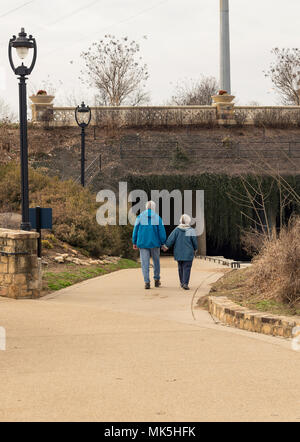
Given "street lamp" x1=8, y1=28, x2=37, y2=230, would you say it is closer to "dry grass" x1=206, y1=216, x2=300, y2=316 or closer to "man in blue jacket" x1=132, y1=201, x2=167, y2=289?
"man in blue jacket" x1=132, y1=201, x2=167, y2=289

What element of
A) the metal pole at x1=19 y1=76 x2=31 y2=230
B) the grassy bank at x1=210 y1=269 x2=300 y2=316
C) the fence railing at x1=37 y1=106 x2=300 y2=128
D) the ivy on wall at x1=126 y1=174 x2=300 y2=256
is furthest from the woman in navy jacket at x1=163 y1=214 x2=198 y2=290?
the fence railing at x1=37 y1=106 x2=300 y2=128

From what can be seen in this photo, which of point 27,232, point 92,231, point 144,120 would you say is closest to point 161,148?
point 144,120

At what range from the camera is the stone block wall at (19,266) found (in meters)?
11.8

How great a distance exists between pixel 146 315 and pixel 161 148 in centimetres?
2457

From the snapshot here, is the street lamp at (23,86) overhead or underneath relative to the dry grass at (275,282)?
overhead

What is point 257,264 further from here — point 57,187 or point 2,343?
point 57,187

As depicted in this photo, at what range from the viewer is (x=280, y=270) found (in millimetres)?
10312

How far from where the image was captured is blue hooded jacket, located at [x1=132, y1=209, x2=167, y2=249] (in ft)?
44.4

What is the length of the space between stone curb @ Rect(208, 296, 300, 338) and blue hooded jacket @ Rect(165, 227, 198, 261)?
2.92 m

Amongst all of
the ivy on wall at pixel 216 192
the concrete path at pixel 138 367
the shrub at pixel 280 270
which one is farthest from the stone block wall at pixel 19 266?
the ivy on wall at pixel 216 192

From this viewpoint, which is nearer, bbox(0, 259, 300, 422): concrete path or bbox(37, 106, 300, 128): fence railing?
bbox(0, 259, 300, 422): concrete path

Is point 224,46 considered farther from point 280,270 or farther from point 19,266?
point 280,270

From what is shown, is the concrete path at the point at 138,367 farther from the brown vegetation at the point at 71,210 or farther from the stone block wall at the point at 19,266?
the brown vegetation at the point at 71,210

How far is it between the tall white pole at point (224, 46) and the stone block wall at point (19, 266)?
34148mm
